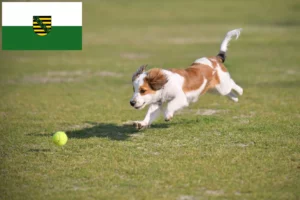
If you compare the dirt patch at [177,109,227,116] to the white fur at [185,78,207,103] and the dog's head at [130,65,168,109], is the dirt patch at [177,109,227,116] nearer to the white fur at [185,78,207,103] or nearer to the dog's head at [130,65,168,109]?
the white fur at [185,78,207,103]

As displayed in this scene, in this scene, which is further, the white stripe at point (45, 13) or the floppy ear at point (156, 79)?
the white stripe at point (45, 13)

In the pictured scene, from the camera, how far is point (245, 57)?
19516mm

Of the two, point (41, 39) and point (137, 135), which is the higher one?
point (41, 39)

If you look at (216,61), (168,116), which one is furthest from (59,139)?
(216,61)

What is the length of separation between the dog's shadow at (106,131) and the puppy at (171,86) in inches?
17.7

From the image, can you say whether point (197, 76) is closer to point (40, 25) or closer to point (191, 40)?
point (40, 25)

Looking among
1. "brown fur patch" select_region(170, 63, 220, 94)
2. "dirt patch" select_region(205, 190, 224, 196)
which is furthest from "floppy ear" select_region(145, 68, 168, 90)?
"dirt patch" select_region(205, 190, 224, 196)

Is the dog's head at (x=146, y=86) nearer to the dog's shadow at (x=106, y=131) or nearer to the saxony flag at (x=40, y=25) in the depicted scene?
the dog's shadow at (x=106, y=131)

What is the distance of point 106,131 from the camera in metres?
8.30

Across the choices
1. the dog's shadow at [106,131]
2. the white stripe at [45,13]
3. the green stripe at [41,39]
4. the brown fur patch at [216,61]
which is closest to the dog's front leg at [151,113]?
the dog's shadow at [106,131]

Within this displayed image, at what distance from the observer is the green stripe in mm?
21234

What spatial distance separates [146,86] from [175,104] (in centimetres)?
61

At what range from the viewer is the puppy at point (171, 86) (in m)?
7.46

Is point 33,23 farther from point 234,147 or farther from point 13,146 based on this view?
point 234,147
